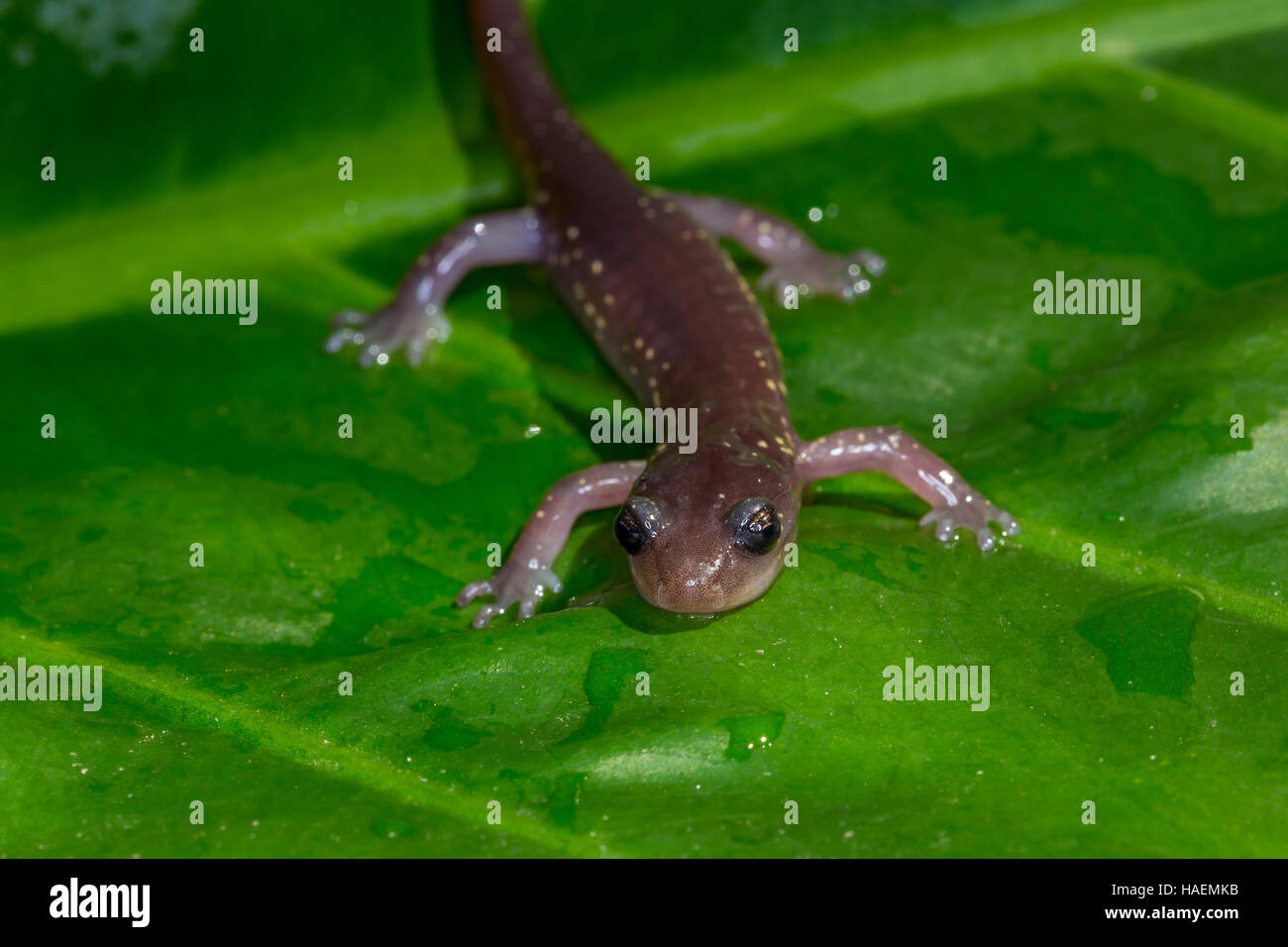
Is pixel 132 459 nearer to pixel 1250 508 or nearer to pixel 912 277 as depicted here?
pixel 912 277
